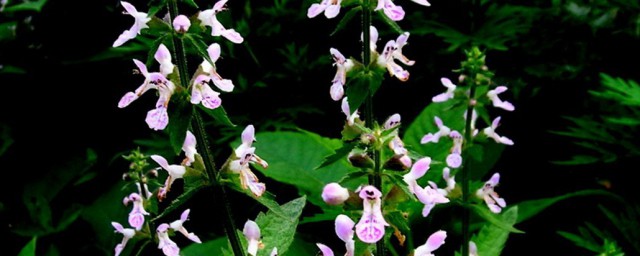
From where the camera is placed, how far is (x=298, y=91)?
3.14m

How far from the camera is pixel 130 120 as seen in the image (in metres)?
3.29

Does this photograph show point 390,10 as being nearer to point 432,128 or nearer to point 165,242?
point 165,242

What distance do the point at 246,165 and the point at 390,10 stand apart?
1.41ft

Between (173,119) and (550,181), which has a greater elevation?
(173,119)

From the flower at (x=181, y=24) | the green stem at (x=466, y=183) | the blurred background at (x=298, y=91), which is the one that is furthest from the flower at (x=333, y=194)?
the blurred background at (x=298, y=91)

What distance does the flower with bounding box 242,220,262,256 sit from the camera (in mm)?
1378

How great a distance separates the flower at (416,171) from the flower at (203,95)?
41cm

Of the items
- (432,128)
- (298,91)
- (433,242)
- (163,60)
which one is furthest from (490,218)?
(298,91)

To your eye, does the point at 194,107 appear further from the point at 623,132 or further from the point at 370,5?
the point at 623,132

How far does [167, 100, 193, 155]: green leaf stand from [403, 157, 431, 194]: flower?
17.6 inches

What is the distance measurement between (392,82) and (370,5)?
190 cm

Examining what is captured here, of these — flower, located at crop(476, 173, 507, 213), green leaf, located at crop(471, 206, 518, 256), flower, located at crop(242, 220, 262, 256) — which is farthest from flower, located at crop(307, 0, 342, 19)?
green leaf, located at crop(471, 206, 518, 256)

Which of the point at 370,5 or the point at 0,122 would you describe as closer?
the point at 370,5

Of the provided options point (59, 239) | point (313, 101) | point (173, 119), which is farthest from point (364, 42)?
point (59, 239)
